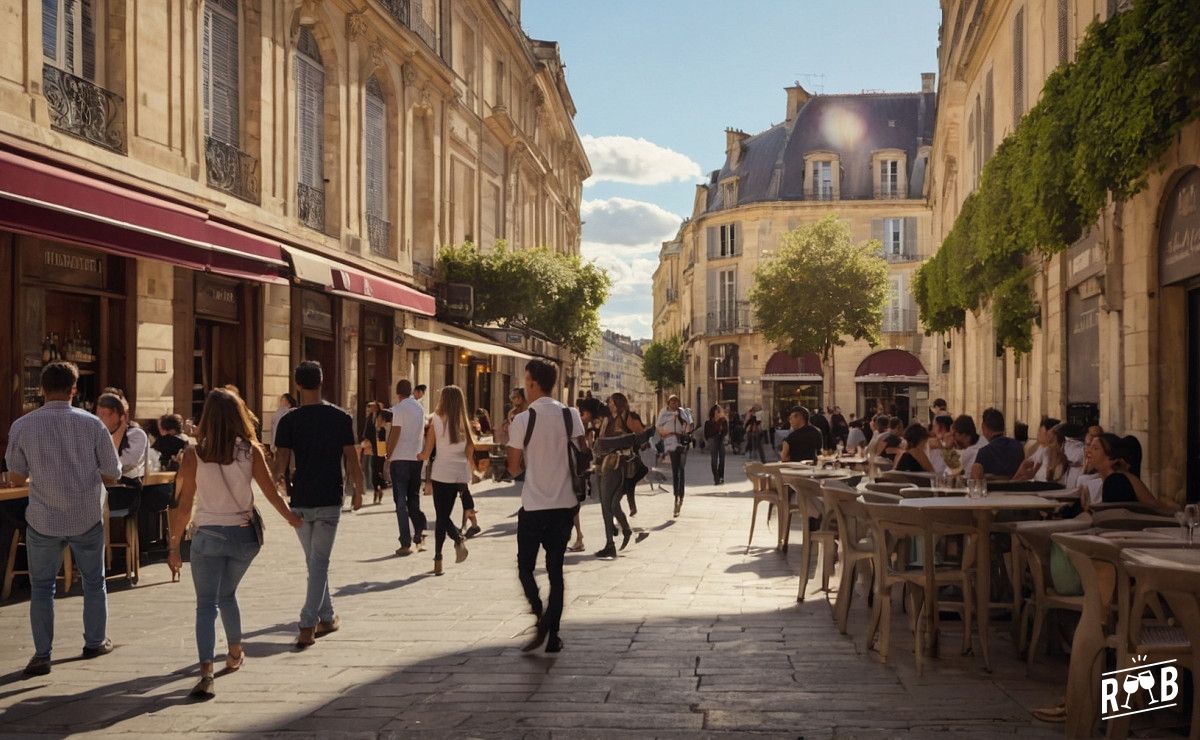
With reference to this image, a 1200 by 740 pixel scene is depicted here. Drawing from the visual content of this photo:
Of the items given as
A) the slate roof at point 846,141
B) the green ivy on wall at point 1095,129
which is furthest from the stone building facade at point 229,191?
the slate roof at point 846,141

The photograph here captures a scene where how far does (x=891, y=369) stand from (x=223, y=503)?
153 feet

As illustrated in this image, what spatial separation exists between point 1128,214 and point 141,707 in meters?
9.66

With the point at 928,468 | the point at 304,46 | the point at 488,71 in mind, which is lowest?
the point at 928,468

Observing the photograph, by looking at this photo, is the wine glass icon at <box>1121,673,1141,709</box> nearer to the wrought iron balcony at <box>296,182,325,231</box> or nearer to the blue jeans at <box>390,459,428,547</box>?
the blue jeans at <box>390,459,428,547</box>

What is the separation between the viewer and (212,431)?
6.54 m

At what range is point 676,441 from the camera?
58.2 ft

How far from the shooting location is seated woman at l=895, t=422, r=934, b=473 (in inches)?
450

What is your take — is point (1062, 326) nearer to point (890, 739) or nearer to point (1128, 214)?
point (1128, 214)

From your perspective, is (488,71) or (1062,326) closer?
(1062,326)

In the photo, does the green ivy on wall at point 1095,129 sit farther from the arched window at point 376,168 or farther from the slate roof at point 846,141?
the slate roof at point 846,141

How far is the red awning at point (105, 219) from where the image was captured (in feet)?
32.7

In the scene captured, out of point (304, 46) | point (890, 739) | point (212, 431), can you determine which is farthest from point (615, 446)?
point (304, 46)

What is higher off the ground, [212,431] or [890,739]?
[212,431]

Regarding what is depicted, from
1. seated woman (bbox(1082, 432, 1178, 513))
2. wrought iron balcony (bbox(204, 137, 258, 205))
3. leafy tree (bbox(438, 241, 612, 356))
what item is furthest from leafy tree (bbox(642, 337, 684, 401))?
seated woman (bbox(1082, 432, 1178, 513))
